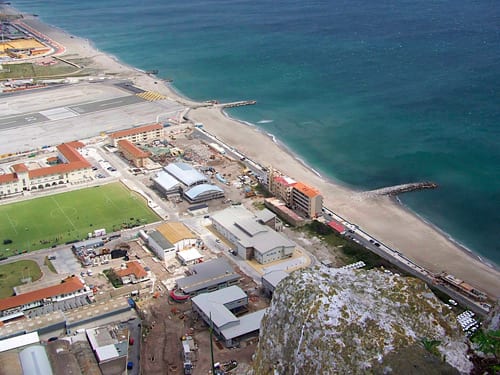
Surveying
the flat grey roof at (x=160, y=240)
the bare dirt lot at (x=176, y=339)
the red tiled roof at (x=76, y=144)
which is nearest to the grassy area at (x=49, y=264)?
the flat grey roof at (x=160, y=240)

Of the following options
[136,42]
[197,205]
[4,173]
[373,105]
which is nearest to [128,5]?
[136,42]

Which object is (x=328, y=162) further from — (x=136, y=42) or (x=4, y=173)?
(x=136, y=42)

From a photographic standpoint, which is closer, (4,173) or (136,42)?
(4,173)

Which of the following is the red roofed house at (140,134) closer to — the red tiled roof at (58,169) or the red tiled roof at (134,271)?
the red tiled roof at (58,169)

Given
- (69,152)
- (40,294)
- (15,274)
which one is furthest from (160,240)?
(69,152)

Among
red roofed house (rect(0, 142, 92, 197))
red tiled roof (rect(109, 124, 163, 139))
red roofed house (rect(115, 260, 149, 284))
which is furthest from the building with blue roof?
red tiled roof (rect(109, 124, 163, 139))

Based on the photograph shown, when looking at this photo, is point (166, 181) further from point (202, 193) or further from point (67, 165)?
point (67, 165)
